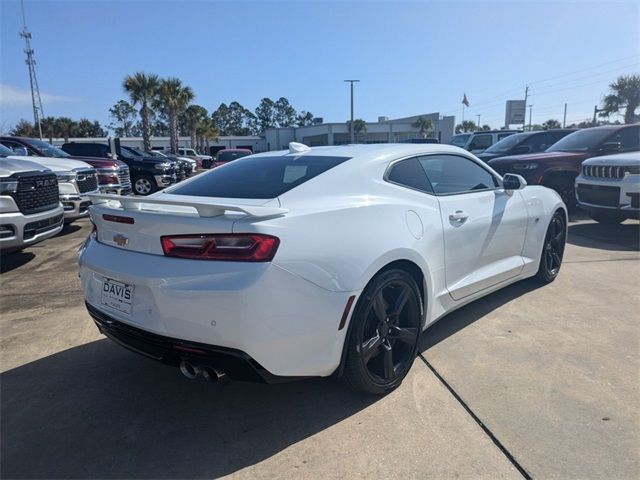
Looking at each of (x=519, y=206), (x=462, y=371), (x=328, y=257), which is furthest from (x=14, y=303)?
(x=519, y=206)

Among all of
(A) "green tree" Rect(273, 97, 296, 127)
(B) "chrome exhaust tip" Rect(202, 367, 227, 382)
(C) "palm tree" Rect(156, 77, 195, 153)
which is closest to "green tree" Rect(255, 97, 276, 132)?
(A) "green tree" Rect(273, 97, 296, 127)

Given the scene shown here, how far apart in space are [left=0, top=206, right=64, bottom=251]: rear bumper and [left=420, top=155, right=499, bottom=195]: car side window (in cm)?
468

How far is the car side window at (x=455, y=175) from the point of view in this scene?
11.3 feet

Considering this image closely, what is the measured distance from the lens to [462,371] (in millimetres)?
3064

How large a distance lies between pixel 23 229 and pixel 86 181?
128 inches

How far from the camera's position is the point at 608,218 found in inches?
300

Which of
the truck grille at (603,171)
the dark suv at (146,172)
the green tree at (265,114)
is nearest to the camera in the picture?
the truck grille at (603,171)

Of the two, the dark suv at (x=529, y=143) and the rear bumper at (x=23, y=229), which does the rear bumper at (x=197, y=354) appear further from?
the dark suv at (x=529, y=143)

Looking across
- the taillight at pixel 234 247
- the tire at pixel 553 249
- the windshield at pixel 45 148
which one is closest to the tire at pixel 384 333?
the taillight at pixel 234 247

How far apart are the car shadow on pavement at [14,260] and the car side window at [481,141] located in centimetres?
1464

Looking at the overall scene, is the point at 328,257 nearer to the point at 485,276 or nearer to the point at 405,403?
the point at 405,403

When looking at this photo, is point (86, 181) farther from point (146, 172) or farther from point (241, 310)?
point (241, 310)

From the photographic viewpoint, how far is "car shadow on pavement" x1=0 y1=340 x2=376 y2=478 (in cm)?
226

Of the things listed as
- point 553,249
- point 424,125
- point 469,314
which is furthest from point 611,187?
point 424,125
